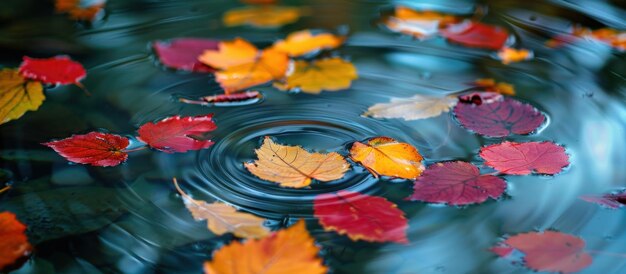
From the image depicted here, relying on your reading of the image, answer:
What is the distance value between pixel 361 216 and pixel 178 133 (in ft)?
1.40

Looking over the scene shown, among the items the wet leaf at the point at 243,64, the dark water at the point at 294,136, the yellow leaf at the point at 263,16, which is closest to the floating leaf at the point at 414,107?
the dark water at the point at 294,136

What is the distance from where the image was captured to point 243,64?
1.58 metres

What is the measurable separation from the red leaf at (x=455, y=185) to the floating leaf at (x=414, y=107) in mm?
208

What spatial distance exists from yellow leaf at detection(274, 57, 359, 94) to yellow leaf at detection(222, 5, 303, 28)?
0.92ft

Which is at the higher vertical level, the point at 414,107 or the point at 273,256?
the point at 414,107

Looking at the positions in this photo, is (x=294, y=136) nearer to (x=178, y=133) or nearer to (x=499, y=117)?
(x=178, y=133)

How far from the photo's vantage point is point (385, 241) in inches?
39.8

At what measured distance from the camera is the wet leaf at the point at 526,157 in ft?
3.87

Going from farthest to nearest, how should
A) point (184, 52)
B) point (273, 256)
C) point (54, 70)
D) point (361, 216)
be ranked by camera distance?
point (184, 52) < point (54, 70) < point (361, 216) < point (273, 256)

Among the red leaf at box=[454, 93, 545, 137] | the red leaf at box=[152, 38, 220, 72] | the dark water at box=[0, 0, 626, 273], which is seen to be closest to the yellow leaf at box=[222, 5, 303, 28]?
the dark water at box=[0, 0, 626, 273]

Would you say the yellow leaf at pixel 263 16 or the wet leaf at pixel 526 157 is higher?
the yellow leaf at pixel 263 16

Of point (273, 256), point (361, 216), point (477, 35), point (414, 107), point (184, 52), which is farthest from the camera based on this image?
point (477, 35)

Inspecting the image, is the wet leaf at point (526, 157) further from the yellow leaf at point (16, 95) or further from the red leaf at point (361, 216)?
the yellow leaf at point (16, 95)

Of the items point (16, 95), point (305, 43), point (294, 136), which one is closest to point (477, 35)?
point (305, 43)
